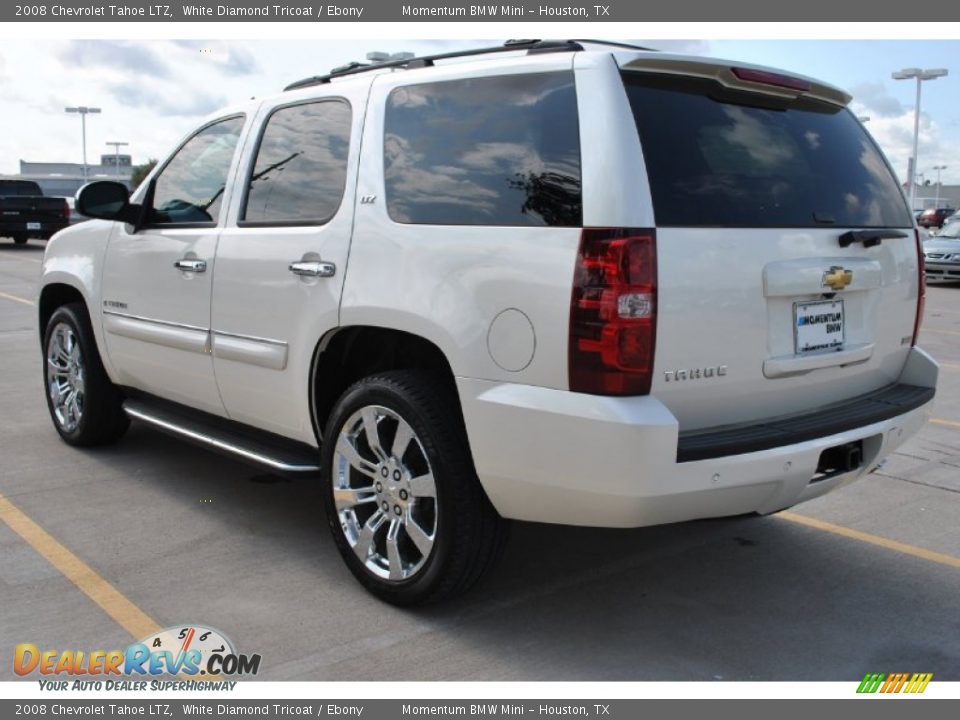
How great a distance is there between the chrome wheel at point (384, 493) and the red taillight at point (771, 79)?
5.63 feet

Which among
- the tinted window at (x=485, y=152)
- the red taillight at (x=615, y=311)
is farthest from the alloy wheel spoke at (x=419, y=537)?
the tinted window at (x=485, y=152)

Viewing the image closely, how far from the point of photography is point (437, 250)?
3484 millimetres

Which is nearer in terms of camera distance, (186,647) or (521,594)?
(186,647)

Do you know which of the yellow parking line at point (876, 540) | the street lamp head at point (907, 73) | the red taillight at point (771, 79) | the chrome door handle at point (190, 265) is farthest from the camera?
the street lamp head at point (907, 73)

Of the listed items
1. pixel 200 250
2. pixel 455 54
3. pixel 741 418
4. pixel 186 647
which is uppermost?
pixel 455 54

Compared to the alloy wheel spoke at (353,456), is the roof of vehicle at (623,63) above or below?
above

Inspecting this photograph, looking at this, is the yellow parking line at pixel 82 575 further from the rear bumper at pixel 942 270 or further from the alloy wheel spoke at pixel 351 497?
the rear bumper at pixel 942 270

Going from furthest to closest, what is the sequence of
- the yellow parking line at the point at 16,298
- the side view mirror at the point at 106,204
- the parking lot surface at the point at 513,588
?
the yellow parking line at the point at 16,298 → the side view mirror at the point at 106,204 → the parking lot surface at the point at 513,588

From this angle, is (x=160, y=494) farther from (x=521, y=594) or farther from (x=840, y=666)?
(x=840, y=666)

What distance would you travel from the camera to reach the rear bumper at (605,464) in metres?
3.06

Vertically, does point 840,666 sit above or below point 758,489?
below

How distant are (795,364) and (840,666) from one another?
1.03 m

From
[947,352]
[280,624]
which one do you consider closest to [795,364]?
[280,624]

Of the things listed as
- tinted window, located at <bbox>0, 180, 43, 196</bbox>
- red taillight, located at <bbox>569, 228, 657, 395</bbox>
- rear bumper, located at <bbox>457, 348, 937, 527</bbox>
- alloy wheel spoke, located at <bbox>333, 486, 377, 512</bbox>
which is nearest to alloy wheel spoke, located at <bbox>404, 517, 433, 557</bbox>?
alloy wheel spoke, located at <bbox>333, 486, 377, 512</bbox>
